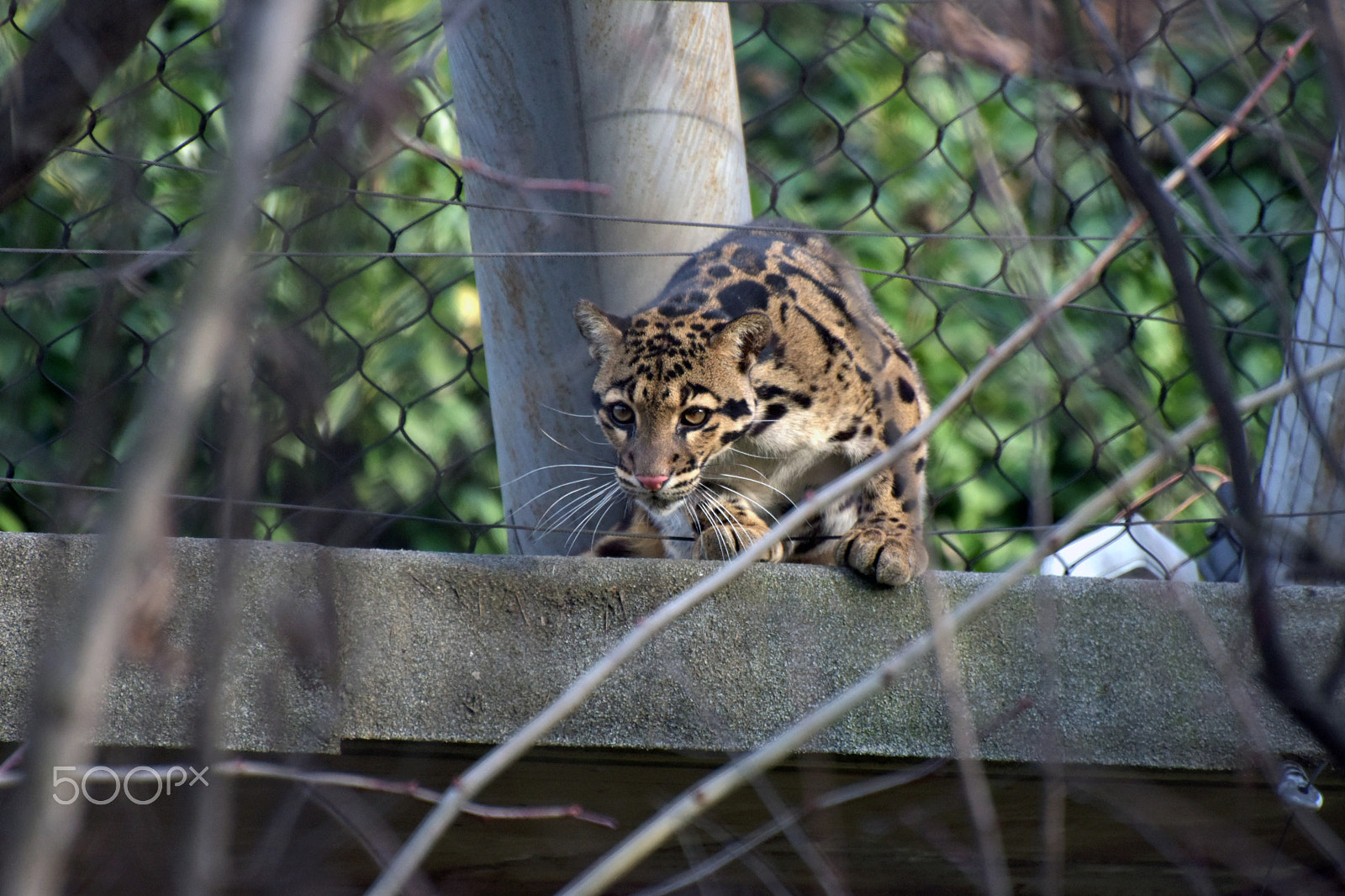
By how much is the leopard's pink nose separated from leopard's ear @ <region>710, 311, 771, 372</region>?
0.76 ft

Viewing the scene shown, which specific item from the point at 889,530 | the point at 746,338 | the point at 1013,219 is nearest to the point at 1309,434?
the point at 889,530

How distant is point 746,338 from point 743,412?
118 mm

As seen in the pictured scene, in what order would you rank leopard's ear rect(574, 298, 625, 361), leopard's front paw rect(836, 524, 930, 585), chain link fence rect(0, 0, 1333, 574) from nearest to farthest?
chain link fence rect(0, 0, 1333, 574), leopard's front paw rect(836, 524, 930, 585), leopard's ear rect(574, 298, 625, 361)

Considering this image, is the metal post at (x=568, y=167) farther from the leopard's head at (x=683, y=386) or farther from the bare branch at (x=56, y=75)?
the bare branch at (x=56, y=75)

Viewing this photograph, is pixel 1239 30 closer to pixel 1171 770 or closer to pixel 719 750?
pixel 1171 770

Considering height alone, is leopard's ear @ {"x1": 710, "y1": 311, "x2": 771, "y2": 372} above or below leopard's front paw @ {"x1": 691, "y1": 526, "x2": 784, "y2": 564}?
above

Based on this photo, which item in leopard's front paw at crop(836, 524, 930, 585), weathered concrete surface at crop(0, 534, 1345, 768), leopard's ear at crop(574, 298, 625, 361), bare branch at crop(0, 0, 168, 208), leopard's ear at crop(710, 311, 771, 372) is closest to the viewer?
bare branch at crop(0, 0, 168, 208)

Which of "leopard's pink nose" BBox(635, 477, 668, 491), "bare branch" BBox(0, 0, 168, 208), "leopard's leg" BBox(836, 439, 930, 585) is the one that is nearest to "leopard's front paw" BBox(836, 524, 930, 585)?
"leopard's leg" BBox(836, 439, 930, 585)

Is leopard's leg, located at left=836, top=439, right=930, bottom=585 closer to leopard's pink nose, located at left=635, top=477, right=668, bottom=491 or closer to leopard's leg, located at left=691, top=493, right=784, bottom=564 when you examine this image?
leopard's leg, located at left=691, top=493, right=784, bottom=564

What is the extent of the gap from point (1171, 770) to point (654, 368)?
94 centimetres

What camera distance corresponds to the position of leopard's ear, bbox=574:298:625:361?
185cm

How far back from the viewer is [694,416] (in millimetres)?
2020

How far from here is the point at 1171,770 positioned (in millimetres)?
1579

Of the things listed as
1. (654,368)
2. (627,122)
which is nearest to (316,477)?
(627,122)
